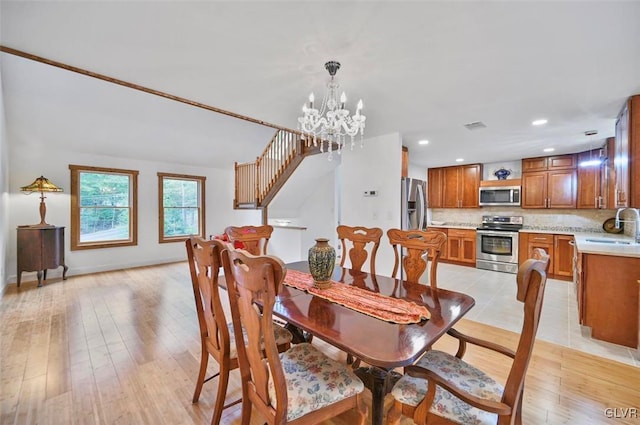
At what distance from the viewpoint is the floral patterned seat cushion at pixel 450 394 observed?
1.10 m

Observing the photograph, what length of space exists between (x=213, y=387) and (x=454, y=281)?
4130mm

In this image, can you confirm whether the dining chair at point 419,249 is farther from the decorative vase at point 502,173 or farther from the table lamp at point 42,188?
the table lamp at point 42,188

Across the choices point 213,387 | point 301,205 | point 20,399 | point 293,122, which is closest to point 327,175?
point 301,205

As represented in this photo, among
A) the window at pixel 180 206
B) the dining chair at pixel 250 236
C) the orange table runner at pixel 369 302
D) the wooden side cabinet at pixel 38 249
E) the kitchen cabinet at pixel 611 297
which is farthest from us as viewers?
the window at pixel 180 206

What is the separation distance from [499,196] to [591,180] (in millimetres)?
1378

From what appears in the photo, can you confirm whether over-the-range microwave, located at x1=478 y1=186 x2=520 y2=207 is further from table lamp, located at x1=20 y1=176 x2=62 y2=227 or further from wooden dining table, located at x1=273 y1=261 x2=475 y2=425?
table lamp, located at x1=20 y1=176 x2=62 y2=227

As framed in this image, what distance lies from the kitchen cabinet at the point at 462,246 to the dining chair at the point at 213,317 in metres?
5.24

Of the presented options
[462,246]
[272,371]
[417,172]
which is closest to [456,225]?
[462,246]

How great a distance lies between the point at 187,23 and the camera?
1.58 metres

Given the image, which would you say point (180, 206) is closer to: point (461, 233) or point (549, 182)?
point (461, 233)

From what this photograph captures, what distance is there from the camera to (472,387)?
3.99ft

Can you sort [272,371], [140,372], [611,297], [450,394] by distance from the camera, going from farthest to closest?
[611,297] < [140,372] < [450,394] < [272,371]

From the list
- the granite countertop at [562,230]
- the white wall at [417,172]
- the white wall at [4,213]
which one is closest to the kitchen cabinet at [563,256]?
the granite countertop at [562,230]

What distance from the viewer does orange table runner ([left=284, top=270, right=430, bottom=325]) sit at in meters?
1.39
